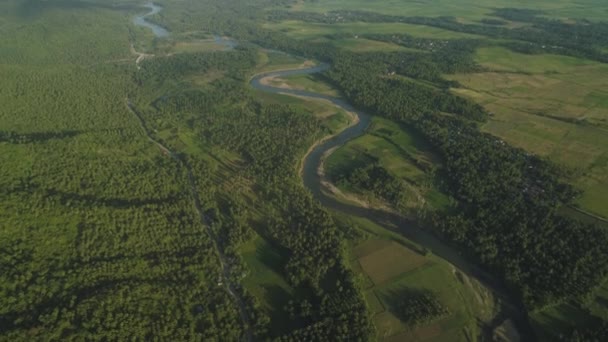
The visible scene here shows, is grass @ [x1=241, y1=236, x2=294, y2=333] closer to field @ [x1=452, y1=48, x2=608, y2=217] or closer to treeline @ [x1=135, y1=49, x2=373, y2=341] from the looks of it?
treeline @ [x1=135, y1=49, x2=373, y2=341]

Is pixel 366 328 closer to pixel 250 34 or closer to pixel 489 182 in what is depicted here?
pixel 489 182

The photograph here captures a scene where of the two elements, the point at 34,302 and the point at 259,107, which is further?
the point at 259,107

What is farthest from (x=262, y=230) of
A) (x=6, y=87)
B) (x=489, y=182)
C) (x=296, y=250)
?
(x=6, y=87)

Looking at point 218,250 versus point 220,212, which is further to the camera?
point 220,212

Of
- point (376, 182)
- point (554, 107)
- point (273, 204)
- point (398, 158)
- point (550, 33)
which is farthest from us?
point (550, 33)

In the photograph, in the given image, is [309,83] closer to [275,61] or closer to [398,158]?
[275,61]

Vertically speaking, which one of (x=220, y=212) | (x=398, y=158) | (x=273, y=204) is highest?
(x=398, y=158)

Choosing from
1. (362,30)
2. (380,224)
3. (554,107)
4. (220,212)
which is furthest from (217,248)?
(362,30)
